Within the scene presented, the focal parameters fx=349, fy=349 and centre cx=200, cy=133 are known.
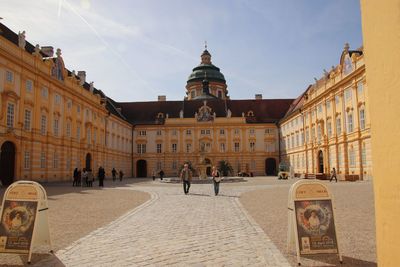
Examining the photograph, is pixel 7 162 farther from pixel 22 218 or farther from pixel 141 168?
pixel 141 168

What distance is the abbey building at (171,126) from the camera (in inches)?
1104

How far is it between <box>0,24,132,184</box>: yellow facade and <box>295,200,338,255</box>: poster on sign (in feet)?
81.6

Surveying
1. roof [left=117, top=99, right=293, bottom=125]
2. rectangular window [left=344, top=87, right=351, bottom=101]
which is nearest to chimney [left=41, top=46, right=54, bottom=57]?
roof [left=117, top=99, right=293, bottom=125]

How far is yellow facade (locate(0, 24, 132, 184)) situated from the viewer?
2622 cm

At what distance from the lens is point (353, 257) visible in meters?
5.80

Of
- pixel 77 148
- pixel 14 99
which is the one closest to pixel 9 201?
pixel 14 99

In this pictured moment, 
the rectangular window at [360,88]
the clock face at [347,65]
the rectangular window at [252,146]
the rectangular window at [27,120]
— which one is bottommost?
the rectangular window at [252,146]

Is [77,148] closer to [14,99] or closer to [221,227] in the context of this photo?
[14,99]

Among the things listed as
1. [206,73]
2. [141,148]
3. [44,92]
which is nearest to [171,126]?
[141,148]

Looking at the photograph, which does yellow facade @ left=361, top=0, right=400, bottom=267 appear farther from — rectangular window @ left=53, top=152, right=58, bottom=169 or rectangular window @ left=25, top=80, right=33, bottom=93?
rectangular window @ left=53, top=152, right=58, bottom=169

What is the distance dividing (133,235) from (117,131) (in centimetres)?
4636

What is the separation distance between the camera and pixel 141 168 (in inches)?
2387

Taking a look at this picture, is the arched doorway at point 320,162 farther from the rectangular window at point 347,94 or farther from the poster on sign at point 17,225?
the poster on sign at point 17,225

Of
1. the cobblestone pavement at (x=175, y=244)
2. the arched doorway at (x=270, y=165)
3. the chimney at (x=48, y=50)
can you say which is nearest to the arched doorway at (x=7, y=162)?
the chimney at (x=48, y=50)
